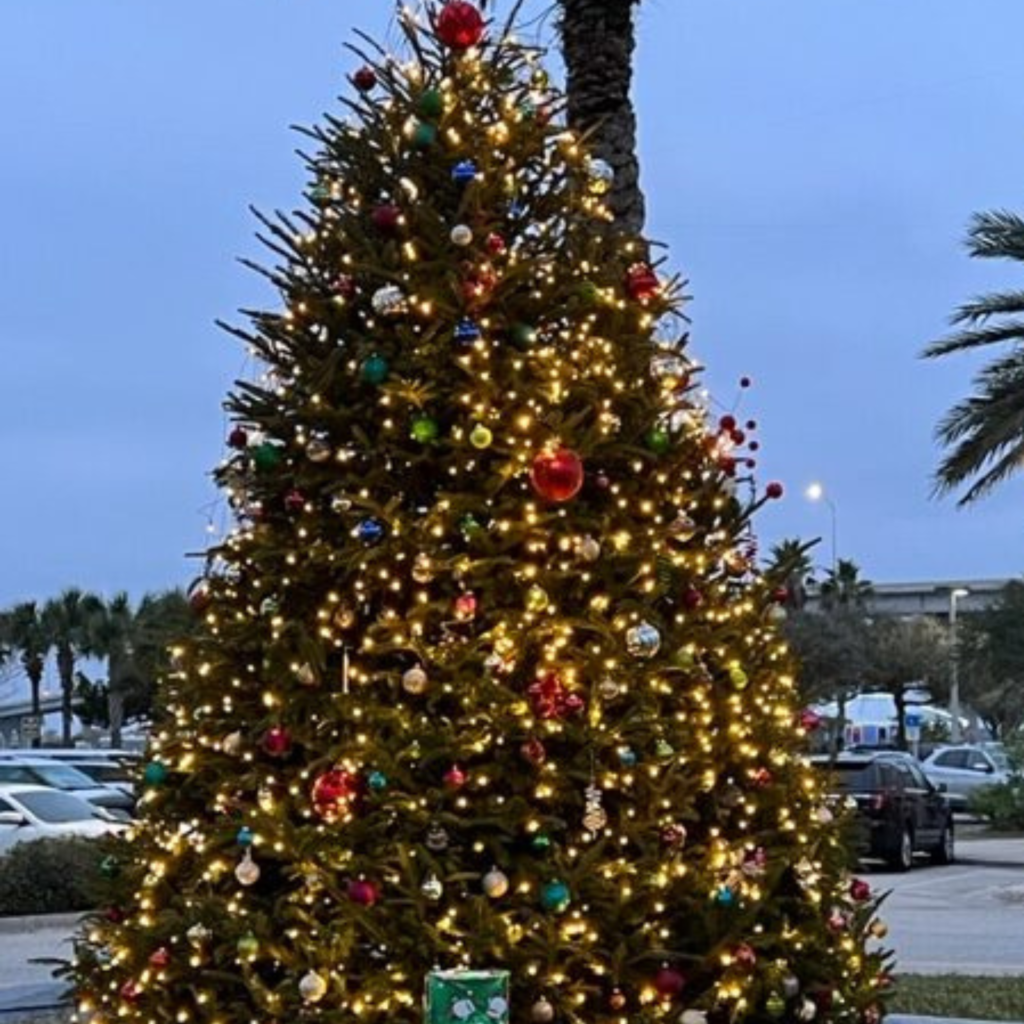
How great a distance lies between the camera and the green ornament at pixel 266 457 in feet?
21.6

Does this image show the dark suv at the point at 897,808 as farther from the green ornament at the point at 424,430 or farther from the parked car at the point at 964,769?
the green ornament at the point at 424,430

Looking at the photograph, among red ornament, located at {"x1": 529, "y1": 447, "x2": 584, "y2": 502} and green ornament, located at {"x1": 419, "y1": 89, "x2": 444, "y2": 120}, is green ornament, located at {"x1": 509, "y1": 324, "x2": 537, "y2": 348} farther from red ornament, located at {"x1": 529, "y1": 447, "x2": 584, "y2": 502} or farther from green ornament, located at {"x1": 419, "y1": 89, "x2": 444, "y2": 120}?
green ornament, located at {"x1": 419, "y1": 89, "x2": 444, "y2": 120}

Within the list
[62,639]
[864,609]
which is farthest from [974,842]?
[62,639]

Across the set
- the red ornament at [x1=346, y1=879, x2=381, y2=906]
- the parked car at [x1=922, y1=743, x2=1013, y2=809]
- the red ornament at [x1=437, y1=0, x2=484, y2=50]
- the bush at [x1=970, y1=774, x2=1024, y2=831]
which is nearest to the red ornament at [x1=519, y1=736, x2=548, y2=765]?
the red ornament at [x1=346, y1=879, x2=381, y2=906]

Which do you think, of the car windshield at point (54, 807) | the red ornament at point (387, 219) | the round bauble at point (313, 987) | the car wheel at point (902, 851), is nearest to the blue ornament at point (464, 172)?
the red ornament at point (387, 219)

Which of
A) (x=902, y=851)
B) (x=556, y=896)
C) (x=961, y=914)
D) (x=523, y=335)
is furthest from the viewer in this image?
(x=902, y=851)

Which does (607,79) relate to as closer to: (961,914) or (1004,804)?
(961,914)

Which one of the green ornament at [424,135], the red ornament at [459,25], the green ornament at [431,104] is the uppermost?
the red ornament at [459,25]

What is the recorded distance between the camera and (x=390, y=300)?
6500 mm

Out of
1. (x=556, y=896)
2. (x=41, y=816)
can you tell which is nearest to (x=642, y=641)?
(x=556, y=896)

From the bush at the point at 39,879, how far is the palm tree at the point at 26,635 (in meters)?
47.2

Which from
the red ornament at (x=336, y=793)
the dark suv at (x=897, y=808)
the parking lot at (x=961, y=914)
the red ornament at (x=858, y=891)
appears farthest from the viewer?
the dark suv at (x=897, y=808)

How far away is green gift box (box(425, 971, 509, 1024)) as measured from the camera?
5.52 metres

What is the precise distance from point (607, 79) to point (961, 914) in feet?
42.4
